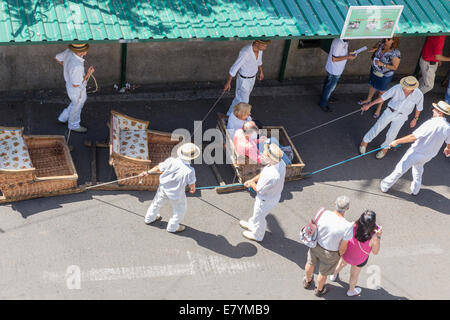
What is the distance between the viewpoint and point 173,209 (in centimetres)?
856

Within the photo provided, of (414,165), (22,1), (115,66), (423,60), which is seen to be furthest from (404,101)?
(22,1)

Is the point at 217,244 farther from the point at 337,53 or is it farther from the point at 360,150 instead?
the point at 337,53

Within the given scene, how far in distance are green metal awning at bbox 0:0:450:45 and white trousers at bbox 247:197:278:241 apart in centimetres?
283

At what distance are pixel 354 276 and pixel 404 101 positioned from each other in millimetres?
3626

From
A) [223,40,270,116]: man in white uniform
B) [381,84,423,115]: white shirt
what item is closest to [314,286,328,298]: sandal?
[381,84,423,115]: white shirt

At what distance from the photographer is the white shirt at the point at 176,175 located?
314 inches

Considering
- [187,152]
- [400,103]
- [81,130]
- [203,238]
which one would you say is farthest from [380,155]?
[81,130]

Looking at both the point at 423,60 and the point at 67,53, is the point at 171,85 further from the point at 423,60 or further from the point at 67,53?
the point at 423,60

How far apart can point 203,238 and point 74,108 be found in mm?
3268

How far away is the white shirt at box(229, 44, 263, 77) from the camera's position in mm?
10344

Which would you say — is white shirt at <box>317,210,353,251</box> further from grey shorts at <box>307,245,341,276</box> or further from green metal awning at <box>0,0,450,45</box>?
green metal awning at <box>0,0,450,45</box>

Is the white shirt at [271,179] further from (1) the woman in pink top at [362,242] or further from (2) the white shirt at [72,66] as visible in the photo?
(2) the white shirt at [72,66]

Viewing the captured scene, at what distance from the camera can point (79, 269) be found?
8023 mm
